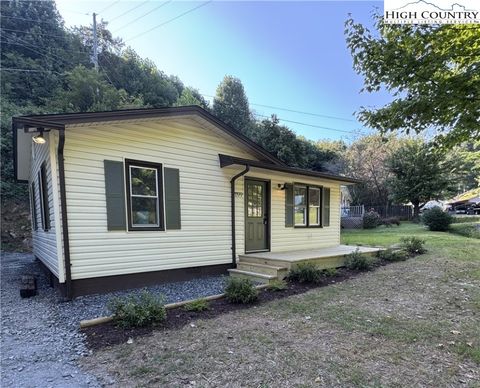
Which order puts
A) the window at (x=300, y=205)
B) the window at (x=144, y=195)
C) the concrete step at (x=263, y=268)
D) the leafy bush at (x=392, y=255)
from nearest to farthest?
the window at (x=144, y=195)
the concrete step at (x=263, y=268)
the leafy bush at (x=392, y=255)
the window at (x=300, y=205)

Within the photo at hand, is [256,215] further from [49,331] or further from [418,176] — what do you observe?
[418,176]

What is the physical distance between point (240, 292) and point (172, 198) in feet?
8.46

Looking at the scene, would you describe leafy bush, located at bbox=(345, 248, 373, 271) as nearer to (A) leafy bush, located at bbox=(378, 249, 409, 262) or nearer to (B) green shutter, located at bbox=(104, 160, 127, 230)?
(A) leafy bush, located at bbox=(378, 249, 409, 262)

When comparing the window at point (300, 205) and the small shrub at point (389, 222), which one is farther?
the small shrub at point (389, 222)

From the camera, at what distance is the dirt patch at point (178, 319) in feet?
10.9

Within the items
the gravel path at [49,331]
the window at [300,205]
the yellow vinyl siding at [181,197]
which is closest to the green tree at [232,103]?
the window at [300,205]

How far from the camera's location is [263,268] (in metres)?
6.19

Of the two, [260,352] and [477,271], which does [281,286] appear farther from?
[477,271]

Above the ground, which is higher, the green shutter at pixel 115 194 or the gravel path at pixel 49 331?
the green shutter at pixel 115 194

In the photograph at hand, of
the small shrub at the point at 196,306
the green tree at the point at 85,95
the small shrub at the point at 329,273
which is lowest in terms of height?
the small shrub at the point at 329,273

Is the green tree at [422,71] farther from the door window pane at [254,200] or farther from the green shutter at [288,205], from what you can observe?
the green shutter at [288,205]

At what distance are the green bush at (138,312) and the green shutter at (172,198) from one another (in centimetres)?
232

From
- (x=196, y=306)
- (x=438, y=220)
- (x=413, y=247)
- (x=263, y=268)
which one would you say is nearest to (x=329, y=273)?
(x=263, y=268)

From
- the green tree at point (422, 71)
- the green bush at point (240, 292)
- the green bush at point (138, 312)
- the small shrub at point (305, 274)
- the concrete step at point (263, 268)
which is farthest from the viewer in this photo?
the concrete step at point (263, 268)
